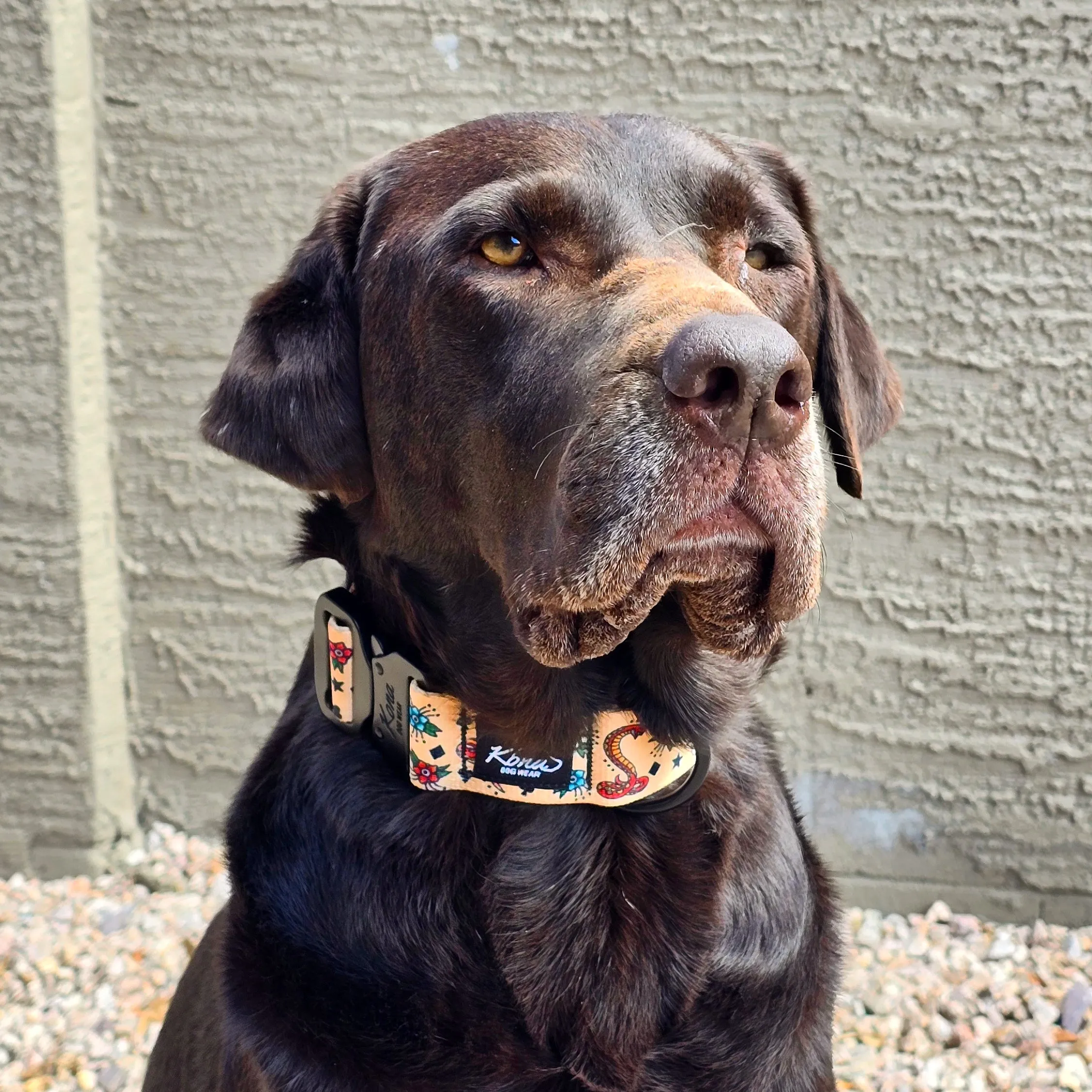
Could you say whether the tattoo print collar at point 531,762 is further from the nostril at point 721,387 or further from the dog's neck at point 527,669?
the nostril at point 721,387

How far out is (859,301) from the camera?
342 centimetres

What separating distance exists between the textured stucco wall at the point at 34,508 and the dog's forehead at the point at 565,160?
178 centimetres

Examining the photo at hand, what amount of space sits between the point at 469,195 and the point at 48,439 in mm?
2132

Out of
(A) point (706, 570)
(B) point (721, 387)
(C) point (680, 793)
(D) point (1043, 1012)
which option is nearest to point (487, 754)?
(C) point (680, 793)

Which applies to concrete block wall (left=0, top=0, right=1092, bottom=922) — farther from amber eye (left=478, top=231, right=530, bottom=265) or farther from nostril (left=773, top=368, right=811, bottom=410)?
nostril (left=773, top=368, right=811, bottom=410)

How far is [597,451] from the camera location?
165 cm

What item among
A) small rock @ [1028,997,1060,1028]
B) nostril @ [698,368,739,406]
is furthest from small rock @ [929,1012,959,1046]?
nostril @ [698,368,739,406]

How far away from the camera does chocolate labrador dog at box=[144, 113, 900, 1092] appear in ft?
5.72

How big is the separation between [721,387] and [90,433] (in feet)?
8.74

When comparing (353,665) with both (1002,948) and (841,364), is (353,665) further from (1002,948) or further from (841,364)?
(1002,948)

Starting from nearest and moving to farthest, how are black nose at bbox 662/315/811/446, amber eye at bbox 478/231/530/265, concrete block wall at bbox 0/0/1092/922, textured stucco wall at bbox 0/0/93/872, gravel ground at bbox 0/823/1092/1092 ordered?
black nose at bbox 662/315/811/446
amber eye at bbox 478/231/530/265
gravel ground at bbox 0/823/1092/1092
concrete block wall at bbox 0/0/1092/922
textured stucco wall at bbox 0/0/93/872

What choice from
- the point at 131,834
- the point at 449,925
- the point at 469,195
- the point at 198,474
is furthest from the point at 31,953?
the point at 469,195

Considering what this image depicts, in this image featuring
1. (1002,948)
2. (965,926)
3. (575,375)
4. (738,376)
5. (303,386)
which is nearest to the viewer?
(738,376)

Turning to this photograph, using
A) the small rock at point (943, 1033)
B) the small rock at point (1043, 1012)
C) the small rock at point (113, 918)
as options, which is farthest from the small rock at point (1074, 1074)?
the small rock at point (113, 918)
